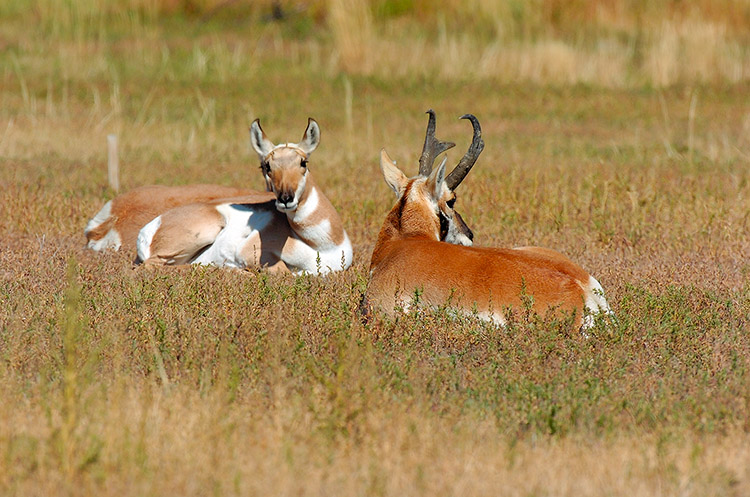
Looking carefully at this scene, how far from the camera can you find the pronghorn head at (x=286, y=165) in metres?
7.92

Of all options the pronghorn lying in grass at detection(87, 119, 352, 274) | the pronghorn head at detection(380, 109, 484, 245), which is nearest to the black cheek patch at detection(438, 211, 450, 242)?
the pronghorn head at detection(380, 109, 484, 245)

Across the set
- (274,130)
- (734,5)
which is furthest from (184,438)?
(734,5)

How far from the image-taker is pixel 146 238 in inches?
338

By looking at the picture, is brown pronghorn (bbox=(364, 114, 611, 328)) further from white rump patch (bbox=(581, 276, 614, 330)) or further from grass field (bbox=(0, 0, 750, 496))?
grass field (bbox=(0, 0, 750, 496))

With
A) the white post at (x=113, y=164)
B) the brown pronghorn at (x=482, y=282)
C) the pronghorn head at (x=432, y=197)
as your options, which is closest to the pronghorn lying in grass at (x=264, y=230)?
the pronghorn head at (x=432, y=197)

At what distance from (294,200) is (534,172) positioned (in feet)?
14.7

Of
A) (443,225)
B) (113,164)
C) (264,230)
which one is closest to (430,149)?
(443,225)

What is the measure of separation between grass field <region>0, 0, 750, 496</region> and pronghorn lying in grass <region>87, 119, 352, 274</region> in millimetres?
417

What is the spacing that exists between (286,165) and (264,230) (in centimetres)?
65

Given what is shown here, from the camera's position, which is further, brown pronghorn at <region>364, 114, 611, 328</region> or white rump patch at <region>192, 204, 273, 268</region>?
white rump patch at <region>192, 204, 273, 268</region>

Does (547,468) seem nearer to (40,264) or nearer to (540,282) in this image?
(540,282)

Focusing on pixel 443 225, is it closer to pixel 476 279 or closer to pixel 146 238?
pixel 476 279

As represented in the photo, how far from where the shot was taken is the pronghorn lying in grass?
27.3 feet

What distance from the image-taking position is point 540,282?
19.4ft
